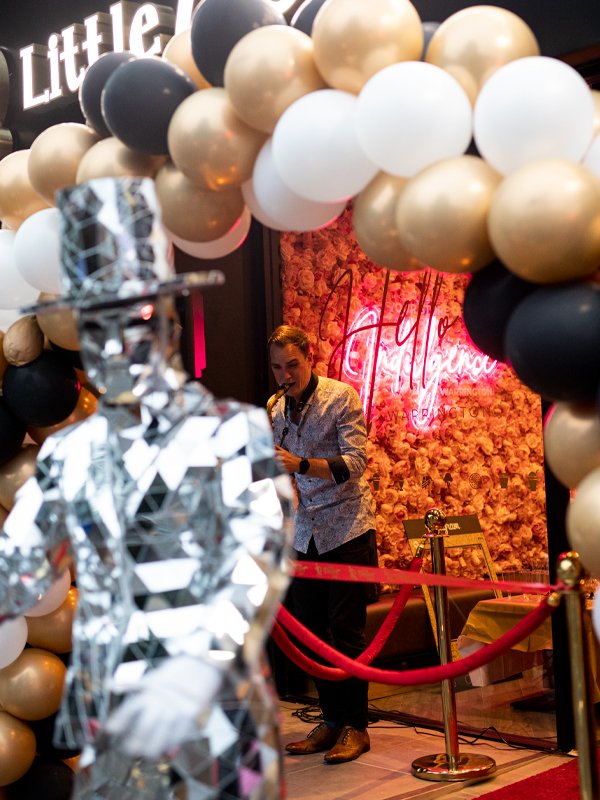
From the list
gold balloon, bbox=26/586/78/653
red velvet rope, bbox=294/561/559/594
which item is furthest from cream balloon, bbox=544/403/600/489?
gold balloon, bbox=26/586/78/653

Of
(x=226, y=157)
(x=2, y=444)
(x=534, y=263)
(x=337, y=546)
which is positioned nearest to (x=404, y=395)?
(x=337, y=546)

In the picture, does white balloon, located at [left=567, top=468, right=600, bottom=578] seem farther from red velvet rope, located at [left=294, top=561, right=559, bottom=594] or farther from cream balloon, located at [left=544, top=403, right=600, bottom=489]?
red velvet rope, located at [left=294, top=561, right=559, bottom=594]

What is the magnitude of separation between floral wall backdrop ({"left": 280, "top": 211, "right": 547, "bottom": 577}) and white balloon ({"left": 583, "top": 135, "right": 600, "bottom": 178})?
11.6 feet

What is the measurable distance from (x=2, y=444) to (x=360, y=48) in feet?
5.14

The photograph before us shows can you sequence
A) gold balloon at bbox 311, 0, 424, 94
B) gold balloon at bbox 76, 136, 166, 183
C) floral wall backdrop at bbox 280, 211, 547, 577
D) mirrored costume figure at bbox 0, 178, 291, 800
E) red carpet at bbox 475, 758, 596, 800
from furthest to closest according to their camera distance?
floral wall backdrop at bbox 280, 211, 547, 577, red carpet at bbox 475, 758, 596, 800, gold balloon at bbox 76, 136, 166, 183, gold balloon at bbox 311, 0, 424, 94, mirrored costume figure at bbox 0, 178, 291, 800

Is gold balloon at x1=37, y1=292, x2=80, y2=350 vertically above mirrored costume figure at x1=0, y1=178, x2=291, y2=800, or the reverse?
gold balloon at x1=37, y1=292, x2=80, y2=350

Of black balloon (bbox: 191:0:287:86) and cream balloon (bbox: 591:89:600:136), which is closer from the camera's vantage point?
cream balloon (bbox: 591:89:600:136)

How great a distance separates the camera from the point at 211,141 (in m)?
2.39

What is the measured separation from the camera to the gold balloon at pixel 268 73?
7.51 ft

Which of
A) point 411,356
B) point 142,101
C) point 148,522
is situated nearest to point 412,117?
point 142,101

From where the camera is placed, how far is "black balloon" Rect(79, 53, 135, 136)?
2711 mm

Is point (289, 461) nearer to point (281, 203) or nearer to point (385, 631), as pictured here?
point (385, 631)

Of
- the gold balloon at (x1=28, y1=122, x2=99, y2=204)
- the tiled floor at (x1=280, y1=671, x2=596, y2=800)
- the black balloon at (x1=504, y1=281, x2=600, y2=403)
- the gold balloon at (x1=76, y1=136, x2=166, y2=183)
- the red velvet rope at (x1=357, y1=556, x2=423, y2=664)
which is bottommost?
the tiled floor at (x1=280, y1=671, x2=596, y2=800)

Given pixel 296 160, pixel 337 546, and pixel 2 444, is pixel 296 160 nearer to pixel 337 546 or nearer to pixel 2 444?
pixel 2 444
